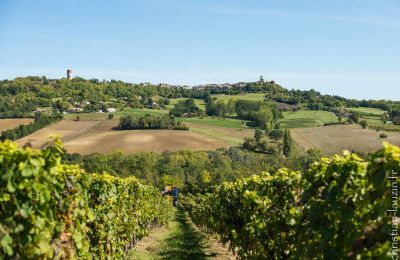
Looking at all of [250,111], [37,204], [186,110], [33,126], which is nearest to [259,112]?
[250,111]

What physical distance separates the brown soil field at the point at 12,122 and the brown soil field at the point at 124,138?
5722mm

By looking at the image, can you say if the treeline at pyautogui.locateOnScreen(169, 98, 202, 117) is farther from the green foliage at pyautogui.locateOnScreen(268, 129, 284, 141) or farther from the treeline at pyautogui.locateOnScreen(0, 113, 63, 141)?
the treeline at pyautogui.locateOnScreen(0, 113, 63, 141)

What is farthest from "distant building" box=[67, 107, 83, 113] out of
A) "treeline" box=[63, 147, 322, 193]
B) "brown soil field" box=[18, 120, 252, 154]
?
"treeline" box=[63, 147, 322, 193]

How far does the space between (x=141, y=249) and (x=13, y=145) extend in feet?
47.2

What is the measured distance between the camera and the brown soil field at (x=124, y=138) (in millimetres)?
89625

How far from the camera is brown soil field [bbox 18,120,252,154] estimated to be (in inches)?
3529

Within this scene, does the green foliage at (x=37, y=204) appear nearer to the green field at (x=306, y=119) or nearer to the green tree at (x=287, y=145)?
the green tree at (x=287, y=145)

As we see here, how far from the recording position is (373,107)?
139 meters

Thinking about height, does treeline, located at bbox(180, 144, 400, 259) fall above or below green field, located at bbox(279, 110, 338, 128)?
above

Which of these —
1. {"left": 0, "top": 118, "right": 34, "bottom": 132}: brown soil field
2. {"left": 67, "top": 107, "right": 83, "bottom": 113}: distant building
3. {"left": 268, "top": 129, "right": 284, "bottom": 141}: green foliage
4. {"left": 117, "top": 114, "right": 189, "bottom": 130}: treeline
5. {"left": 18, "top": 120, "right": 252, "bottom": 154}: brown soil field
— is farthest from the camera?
{"left": 67, "top": 107, "right": 83, "bottom": 113}: distant building

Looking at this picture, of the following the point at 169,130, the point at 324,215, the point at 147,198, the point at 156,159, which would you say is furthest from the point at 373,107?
the point at 324,215

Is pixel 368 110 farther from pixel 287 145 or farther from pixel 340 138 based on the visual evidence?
pixel 287 145

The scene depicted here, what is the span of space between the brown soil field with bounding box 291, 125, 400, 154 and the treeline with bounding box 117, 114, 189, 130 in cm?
2626

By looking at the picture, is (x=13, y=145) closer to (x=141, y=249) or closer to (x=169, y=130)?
(x=141, y=249)
